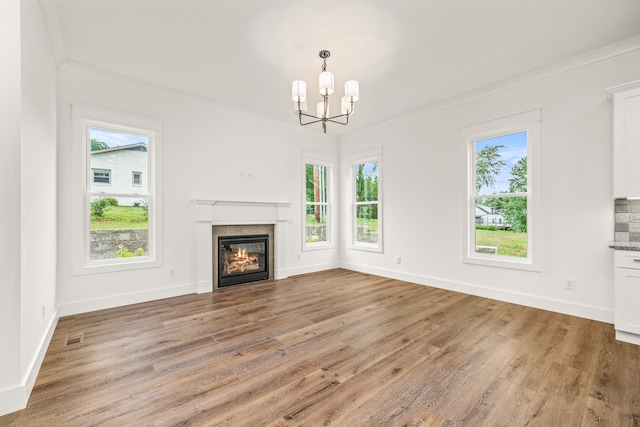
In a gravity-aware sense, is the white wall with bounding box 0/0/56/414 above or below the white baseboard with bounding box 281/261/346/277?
above

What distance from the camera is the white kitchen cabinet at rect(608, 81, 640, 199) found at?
2.80 meters

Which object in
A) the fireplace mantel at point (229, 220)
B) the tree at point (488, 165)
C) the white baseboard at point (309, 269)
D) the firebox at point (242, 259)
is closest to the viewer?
the tree at point (488, 165)

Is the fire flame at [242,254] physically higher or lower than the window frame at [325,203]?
lower

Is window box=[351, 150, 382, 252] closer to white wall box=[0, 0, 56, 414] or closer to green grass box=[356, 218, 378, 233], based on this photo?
green grass box=[356, 218, 378, 233]

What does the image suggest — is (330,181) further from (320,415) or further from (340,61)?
(320,415)

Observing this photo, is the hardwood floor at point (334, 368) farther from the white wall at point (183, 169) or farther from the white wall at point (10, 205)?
the white wall at point (183, 169)

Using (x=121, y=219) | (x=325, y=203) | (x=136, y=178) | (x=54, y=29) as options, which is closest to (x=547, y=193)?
(x=325, y=203)

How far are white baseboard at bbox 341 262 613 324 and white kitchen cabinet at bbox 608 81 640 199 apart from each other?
135 centimetres

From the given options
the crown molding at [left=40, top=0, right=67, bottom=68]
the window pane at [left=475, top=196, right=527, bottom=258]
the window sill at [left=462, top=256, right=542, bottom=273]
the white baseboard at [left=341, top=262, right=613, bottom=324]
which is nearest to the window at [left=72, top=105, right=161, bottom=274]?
the crown molding at [left=40, top=0, right=67, bottom=68]

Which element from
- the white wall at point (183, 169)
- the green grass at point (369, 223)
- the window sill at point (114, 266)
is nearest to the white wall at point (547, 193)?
the green grass at point (369, 223)

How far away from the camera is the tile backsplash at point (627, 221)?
3.02 metres

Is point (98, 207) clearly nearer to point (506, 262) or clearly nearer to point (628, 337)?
point (506, 262)

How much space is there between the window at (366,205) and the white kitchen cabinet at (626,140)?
131 inches

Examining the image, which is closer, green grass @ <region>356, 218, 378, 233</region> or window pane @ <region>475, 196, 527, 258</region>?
window pane @ <region>475, 196, 527, 258</region>
